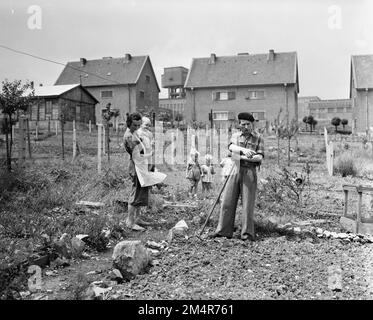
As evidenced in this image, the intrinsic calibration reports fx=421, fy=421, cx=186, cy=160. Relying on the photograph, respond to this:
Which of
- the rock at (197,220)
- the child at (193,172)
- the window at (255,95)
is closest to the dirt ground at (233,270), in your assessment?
the rock at (197,220)

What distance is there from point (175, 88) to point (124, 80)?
11.0 metres

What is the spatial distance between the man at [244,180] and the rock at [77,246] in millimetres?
1624

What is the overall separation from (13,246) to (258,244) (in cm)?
280

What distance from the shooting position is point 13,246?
15.0 ft

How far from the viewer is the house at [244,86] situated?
30562 millimetres

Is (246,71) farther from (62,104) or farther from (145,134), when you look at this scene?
(145,134)

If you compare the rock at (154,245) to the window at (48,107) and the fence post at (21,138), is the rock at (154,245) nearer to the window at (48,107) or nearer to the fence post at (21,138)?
the fence post at (21,138)

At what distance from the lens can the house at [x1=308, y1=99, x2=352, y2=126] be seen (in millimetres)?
49344

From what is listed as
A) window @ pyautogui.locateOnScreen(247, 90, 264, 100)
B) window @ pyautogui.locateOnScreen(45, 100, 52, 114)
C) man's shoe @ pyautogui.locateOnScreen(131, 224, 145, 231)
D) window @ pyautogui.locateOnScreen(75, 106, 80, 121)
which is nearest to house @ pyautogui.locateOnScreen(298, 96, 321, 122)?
window @ pyautogui.locateOnScreen(247, 90, 264, 100)

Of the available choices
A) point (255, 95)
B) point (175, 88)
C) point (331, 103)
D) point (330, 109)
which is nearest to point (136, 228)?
point (255, 95)

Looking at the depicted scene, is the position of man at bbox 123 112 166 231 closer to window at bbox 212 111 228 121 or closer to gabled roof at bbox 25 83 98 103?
gabled roof at bbox 25 83 98 103

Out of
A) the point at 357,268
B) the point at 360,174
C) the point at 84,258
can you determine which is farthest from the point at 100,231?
the point at 360,174

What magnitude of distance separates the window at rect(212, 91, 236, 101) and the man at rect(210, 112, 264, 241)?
2644cm

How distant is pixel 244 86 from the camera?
3086 centimetres
